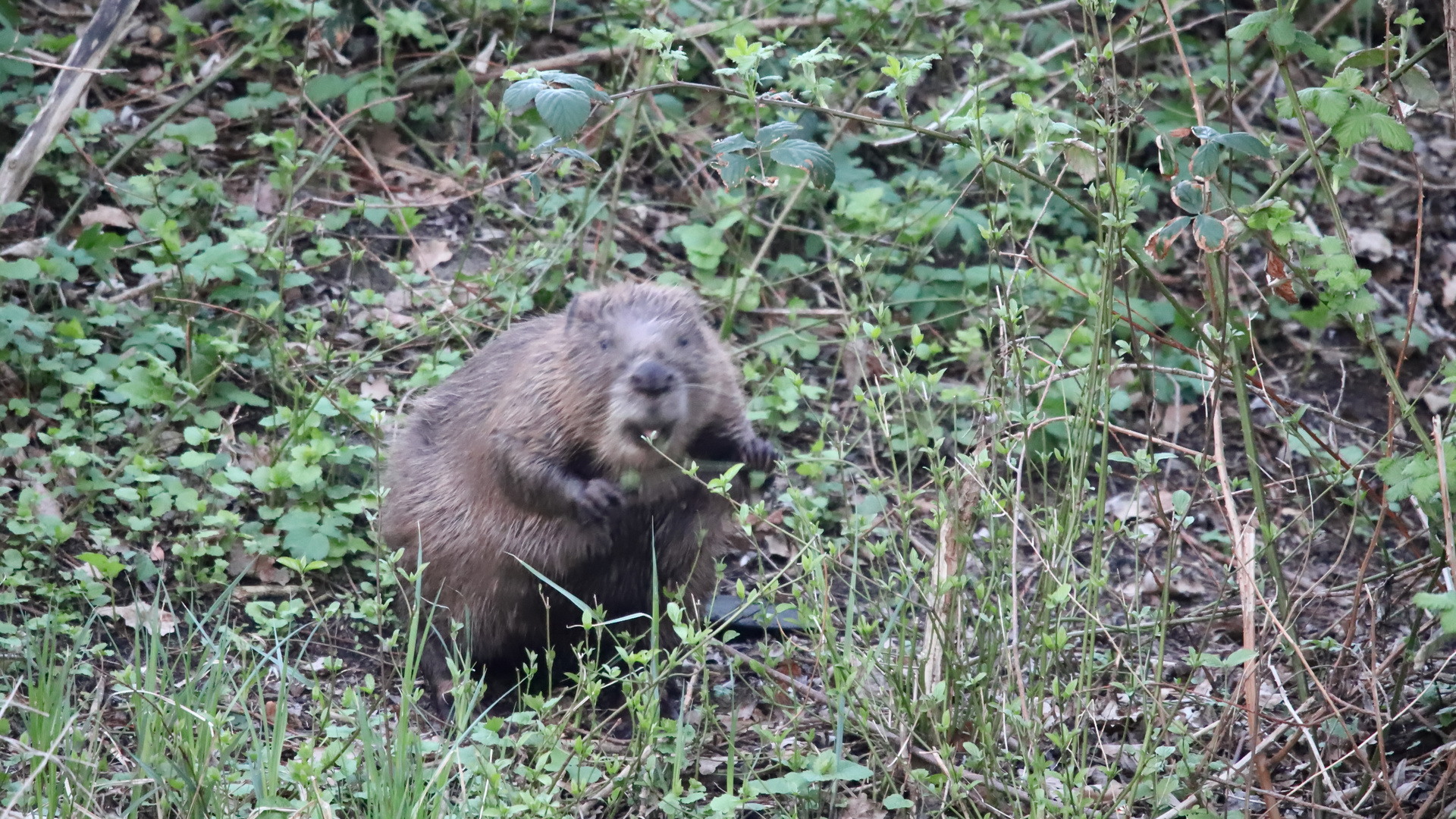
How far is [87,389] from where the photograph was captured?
16.3 ft

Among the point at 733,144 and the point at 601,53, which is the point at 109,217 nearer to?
the point at 601,53

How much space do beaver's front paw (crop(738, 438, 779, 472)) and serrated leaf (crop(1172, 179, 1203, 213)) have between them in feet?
4.57

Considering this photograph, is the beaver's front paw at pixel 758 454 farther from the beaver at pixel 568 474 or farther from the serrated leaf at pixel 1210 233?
the serrated leaf at pixel 1210 233

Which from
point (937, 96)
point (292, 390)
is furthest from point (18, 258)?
point (937, 96)

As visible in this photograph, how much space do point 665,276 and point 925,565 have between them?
7.98ft

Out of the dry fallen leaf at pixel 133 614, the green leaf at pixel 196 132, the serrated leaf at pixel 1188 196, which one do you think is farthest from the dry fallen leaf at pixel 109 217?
the serrated leaf at pixel 1188 196

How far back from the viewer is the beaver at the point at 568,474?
385cm

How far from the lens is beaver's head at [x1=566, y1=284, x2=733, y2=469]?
3760mm

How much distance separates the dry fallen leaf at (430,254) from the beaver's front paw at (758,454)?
244 cm

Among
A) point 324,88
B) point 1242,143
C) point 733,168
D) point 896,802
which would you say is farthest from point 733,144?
point 324,88

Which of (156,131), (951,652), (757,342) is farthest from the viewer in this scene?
(156,131)

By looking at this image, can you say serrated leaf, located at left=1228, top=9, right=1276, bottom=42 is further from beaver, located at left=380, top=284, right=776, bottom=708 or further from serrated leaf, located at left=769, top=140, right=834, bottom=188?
beaver, located at left=380, top=284, right=776, bottom=708

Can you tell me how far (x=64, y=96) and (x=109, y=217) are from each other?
0.90 metres

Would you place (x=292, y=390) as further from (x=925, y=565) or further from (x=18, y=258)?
(x=925, y=565)
